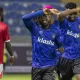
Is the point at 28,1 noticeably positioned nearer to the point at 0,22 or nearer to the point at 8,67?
the point at 8,67

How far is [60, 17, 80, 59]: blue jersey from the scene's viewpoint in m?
7.66

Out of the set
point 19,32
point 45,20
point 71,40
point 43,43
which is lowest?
point 19,32

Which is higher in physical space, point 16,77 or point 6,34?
point 6,34

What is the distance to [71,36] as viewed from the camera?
25.2ft

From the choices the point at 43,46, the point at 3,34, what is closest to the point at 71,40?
the point at 43,46

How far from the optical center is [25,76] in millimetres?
13375

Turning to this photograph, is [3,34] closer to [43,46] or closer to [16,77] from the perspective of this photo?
[43,46]

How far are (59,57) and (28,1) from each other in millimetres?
10192

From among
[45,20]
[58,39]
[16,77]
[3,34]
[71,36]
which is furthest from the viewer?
[16,77]

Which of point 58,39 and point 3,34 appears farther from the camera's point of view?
point 3,34

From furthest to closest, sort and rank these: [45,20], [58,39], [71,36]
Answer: [71,36] → [58,39] → [45,20]

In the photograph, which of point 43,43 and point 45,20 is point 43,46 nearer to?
point 43,43

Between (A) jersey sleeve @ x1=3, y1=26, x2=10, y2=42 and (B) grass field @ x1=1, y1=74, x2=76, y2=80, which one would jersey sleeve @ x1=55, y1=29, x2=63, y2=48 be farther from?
(B) grass field @ x1=1, y1=74, x2=76, y2=80

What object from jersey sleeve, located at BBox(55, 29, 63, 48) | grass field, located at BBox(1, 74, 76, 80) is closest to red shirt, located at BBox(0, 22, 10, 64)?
jersey sleeve, located at BBox(55, 29, 63, 48)
